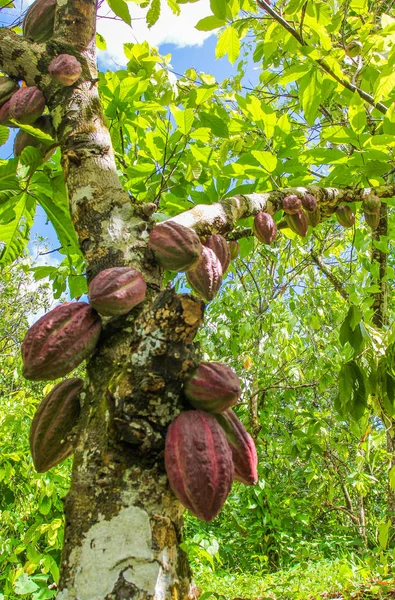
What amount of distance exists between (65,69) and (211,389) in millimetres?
800

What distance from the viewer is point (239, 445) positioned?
84 centimetres

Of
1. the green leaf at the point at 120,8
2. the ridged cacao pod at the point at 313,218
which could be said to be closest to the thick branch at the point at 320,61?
the ridged cacao pod at the point at 313,218

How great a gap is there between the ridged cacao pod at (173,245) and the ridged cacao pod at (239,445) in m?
0.28

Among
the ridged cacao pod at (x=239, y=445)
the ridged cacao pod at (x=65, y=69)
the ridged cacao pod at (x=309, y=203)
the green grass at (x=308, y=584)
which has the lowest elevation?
the green grass at (x=308, y=584)

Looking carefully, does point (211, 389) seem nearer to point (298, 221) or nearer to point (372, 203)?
point (298, 221)

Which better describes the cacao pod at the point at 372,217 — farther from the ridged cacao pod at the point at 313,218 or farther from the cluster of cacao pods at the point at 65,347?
the cluster of cacao pods at the point at 65,347

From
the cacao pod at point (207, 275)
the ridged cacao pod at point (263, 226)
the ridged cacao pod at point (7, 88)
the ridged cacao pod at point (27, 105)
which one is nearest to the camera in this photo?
the cacao pod at point (207, 275)

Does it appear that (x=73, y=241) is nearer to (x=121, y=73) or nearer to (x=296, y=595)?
(x=121, y=73)

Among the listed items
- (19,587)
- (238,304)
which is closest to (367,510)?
(238,304)

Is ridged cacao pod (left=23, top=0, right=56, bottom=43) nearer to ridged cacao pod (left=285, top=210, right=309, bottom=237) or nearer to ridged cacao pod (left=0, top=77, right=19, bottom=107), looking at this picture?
ridged cacao pod (left=0, top=77, right=19, bottom=107)

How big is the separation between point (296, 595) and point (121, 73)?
2.84m

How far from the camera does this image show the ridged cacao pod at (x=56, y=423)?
0.80 meters

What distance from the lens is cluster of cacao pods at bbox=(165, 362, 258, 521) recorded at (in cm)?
65

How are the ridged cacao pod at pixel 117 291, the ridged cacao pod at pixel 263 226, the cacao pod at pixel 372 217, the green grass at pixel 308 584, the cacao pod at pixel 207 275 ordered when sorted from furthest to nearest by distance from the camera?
the green grass at pixel 308 584
the cacao pod at pixel 372 217
the ridged cacao pod at pixel 263 226
the cacao pod at pixel 207 275
the ridged cacao pod at pixel 117 291
